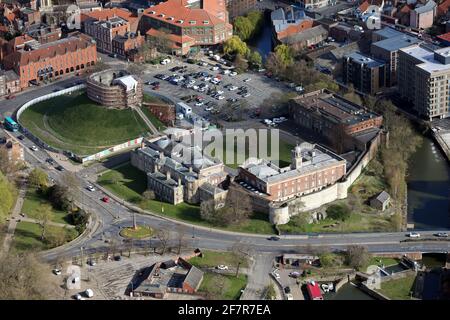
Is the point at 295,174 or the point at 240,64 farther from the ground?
the point at 240,64

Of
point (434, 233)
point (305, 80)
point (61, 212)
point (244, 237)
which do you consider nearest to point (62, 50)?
point (305, 80)

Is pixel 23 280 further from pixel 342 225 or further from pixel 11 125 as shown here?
pixel 11 125

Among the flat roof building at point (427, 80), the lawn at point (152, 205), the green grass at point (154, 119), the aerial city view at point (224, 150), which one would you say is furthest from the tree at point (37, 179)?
the flat roof building at point (427, 80)

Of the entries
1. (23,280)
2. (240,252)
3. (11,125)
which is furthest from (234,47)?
(23,280)

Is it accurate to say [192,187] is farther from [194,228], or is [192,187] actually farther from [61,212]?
[61,212]

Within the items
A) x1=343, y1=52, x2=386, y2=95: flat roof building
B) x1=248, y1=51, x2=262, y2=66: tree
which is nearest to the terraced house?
x1=248, y1=51, x2=262, y2=66: tree

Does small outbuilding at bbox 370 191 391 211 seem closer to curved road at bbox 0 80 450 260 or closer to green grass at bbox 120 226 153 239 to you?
curved road at bbox 0 80 450 260
